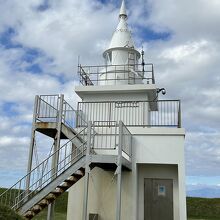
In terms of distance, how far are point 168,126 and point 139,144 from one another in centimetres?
141

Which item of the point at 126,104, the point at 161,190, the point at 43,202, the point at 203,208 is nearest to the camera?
the point at 43,202

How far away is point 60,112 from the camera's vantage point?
12242mm

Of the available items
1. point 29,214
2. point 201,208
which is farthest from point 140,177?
point 201,208

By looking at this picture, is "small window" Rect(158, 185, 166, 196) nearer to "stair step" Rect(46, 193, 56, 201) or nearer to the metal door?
the metal door

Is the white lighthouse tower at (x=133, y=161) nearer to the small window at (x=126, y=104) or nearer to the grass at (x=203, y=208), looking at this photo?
the small window at (x=126, y=104)

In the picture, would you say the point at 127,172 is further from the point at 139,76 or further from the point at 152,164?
the point at 139,76

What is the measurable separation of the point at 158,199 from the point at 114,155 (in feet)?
14.2

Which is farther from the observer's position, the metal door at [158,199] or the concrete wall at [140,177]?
the metal door at [158,199]

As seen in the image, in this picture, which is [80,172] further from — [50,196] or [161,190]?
[161,190]

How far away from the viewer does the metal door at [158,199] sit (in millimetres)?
13875

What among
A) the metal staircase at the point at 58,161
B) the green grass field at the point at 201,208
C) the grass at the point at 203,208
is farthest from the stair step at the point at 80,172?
the grass at the point at 203,208

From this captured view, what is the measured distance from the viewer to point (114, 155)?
35.2 ft

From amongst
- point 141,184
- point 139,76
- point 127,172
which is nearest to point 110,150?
point 127,172

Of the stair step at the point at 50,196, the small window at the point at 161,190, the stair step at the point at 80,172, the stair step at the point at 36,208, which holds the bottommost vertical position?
the stair step at the point at 36,208
